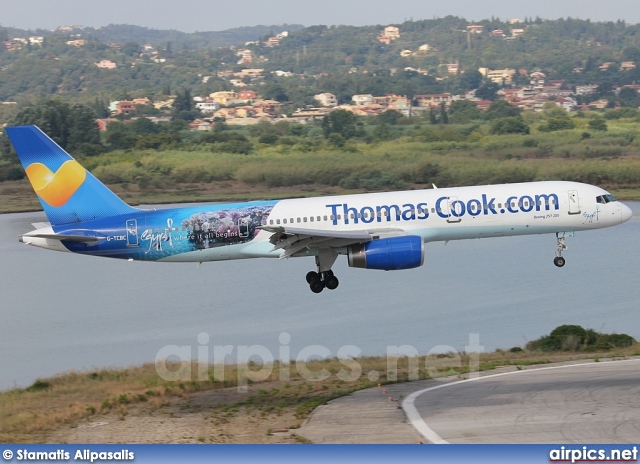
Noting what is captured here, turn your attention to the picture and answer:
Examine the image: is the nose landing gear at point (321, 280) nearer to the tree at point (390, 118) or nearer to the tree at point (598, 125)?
the tree at point (598, 125)

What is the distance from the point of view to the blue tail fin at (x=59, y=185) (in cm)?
4559

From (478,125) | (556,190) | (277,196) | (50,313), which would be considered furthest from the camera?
(478,125)

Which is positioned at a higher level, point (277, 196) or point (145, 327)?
point (277, 196)

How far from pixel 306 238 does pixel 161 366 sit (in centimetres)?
996

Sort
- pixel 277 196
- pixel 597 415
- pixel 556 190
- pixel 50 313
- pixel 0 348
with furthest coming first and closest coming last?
pixel 277 196 → pixel 50 313 → pixel 0 348 → pixel 556 190 → pixel 597 415

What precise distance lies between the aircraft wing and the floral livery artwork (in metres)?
1.11

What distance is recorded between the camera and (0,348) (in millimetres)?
59312

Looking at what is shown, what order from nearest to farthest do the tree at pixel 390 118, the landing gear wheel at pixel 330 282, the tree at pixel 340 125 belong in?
the landing gear wheel at pixel 330 282
the tree at pixel 340 125
the tree at pixel 390 118

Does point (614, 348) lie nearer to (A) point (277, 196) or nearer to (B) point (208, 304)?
(B) point (208, 304)

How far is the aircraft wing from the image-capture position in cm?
4159

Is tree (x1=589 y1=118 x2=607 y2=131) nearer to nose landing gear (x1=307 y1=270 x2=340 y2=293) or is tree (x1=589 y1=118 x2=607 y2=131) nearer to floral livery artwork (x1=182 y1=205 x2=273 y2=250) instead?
nose landing gear (x1=307 y1=270 x2=340 y2=293)

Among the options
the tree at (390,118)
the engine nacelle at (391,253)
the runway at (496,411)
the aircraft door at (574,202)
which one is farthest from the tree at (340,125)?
the runway at (496,411)

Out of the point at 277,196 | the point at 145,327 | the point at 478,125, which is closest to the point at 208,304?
the point at 145,327

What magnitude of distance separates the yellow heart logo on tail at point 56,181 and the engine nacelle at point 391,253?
517 inches
